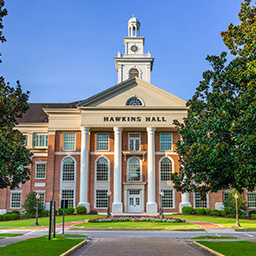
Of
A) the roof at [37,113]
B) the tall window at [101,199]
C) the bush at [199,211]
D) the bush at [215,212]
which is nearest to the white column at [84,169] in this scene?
the tall window at [101,199]

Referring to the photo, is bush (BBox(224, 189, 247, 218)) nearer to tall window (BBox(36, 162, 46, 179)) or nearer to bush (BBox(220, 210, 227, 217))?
bush (BBox(220, 210, 227, 217))

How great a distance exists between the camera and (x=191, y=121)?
18188 millimetres

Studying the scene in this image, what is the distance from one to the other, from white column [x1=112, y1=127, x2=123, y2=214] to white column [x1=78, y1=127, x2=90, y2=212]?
363cm

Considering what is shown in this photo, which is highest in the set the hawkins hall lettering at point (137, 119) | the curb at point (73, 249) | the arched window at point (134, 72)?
the arched window at point (134, 72)

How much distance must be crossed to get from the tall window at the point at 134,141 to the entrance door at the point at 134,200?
219 inches

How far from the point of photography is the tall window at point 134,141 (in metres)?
48.1

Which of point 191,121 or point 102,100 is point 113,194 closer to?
point 102,100

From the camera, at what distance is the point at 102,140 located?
48.5 m

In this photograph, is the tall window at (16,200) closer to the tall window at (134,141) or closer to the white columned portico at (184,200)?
the tall window at (134,141)

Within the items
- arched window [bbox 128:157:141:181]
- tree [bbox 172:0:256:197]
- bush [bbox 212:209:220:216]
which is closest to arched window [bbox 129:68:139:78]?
arched window [bbox 128:157:141:181]

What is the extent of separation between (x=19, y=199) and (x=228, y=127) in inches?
1523

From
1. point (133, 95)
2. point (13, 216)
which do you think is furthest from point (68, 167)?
point (133, 95)

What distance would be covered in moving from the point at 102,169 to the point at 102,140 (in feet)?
12.8

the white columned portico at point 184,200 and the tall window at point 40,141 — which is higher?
the tall window at point 40,141
